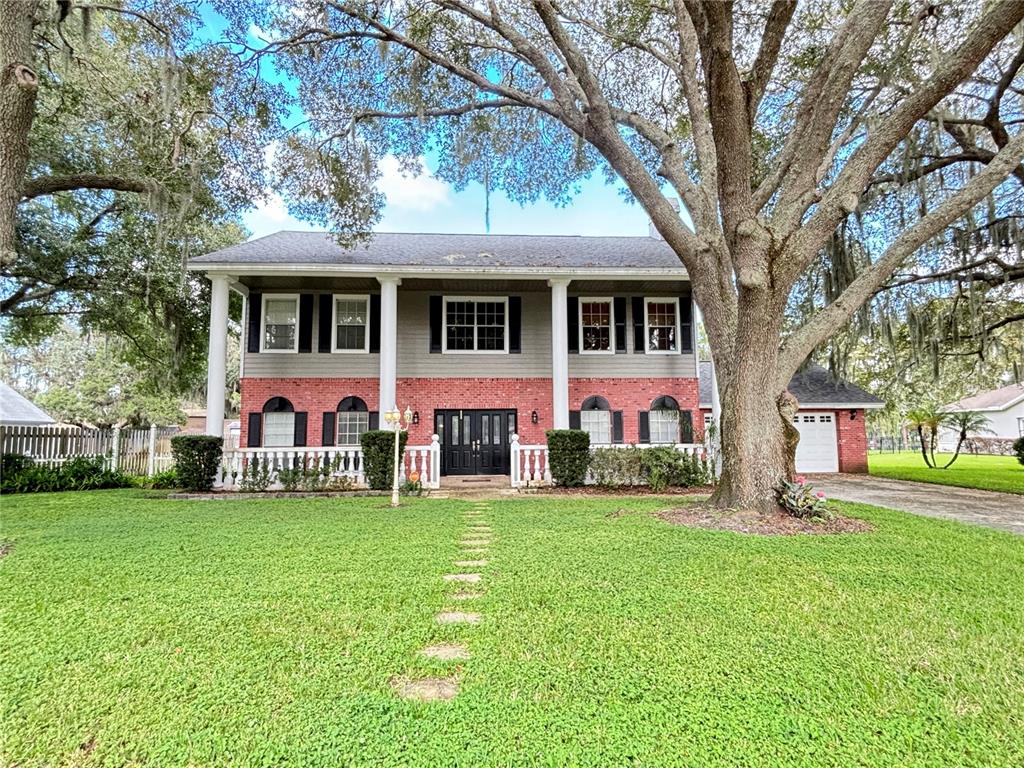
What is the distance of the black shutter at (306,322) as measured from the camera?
40.1ft

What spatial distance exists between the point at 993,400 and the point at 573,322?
37486mm

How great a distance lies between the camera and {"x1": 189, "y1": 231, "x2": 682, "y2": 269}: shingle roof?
11258mm

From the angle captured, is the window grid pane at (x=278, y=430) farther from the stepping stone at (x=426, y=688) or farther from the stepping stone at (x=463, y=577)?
the stepping stone at (x=426, y=688)

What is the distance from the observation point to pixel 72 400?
2539cm

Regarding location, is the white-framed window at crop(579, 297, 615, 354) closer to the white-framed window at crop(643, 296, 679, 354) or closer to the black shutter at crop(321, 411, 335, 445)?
the white-framed window at crop(643, 296, 679, 354)

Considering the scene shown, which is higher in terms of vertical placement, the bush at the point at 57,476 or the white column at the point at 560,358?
the white column at the point at 560,358

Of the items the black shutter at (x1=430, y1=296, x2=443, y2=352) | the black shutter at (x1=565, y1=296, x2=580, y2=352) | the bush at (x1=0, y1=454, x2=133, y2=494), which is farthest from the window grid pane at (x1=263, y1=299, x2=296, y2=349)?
the black shutter at (x1=565, y1=296, x2=580, y2=352)

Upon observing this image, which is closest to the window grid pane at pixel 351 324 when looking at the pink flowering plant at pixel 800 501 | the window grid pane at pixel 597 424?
the window grid pane at pixel 597 424

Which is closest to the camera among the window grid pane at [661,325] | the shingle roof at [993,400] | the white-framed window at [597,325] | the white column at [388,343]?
the white column at [388,343]

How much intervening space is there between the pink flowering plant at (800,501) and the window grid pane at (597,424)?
6.23 m

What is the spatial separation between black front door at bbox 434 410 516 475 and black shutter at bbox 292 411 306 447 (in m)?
3.07

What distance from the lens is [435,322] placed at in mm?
12516

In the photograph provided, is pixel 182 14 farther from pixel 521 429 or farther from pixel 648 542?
pixel 648 542

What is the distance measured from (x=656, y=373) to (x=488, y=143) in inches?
263
